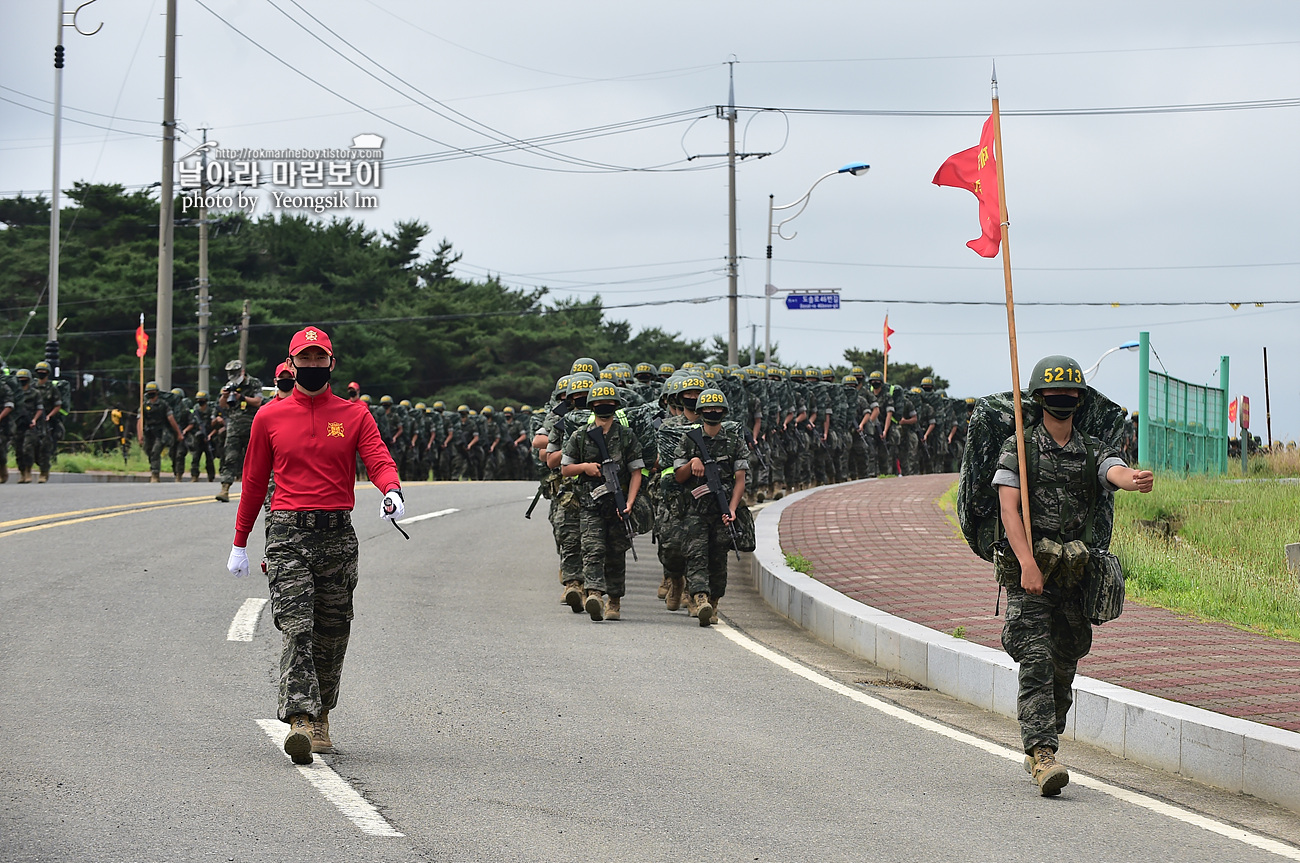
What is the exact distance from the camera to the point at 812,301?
4100 centimetres

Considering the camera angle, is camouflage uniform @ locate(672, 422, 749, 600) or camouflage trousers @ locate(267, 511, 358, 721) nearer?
camouflage trousers @ locate(267, 511, 358, 721)

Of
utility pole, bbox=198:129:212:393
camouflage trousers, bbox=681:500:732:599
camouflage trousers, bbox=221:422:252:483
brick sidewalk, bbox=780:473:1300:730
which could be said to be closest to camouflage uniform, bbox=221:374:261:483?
camouflage trousers, bbox=221:422:252:483

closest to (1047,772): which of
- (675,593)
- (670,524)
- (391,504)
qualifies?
(391,504)

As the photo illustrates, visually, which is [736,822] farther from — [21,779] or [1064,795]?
[21,779]

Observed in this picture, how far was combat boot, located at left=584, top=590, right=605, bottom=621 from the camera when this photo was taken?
11.6 m

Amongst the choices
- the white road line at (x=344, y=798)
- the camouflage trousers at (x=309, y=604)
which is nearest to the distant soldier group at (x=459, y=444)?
the camouflage trousers at (x=309, y=604)

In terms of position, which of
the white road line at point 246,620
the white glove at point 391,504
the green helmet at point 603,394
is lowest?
the white road line at point 246,620

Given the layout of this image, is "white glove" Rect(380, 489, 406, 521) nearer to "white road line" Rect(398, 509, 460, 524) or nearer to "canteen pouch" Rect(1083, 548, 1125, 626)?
"canteen pouch" Rect(1083, 548, 1125, 626)

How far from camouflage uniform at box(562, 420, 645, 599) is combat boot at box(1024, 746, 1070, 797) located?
5724 mm

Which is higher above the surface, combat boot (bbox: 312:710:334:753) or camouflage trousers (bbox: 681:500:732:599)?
camouflage trousers (bbox: 681:500:732:599)

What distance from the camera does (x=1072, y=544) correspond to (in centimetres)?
658

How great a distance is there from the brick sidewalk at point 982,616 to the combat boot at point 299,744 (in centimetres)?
441

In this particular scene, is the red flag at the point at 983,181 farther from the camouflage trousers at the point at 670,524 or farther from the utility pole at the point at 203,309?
the utility pole at the point at 203,309

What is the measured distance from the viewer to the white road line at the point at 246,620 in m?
10.1
